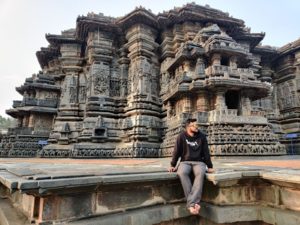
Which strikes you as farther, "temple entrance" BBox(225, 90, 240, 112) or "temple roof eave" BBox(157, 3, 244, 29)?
"temple roof eave" BBox(157, 3, 244, 29)

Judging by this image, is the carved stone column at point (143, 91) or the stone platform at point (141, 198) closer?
the stone platform at point (141, 198)

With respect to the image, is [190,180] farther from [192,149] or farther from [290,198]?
[290,198]

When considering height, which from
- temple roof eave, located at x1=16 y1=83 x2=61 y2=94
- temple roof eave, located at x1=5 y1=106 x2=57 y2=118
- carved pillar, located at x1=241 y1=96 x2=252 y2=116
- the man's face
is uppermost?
temple roof eave, located at x1=16 y1=83 x2=61 y2=94

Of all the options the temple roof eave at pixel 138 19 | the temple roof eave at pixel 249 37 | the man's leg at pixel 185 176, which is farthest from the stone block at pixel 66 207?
the temple roof eave at pixel 249 37

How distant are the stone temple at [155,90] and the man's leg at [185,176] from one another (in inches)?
192

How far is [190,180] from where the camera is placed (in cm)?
271

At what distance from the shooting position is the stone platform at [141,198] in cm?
198

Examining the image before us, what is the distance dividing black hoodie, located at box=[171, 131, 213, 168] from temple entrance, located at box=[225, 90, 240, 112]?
6.59 meters

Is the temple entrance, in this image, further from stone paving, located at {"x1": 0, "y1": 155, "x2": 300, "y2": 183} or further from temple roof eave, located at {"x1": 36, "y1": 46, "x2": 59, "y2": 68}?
temple roof eave, located at {"x1": 36, "y1": 46, "x2": 59, "y2": 68}

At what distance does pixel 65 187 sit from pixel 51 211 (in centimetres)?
26

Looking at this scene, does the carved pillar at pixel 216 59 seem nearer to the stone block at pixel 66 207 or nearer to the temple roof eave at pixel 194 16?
the temple roof eave at pixel 194 16

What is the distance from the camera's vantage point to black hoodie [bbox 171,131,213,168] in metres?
3.03

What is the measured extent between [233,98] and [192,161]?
23.3 ft

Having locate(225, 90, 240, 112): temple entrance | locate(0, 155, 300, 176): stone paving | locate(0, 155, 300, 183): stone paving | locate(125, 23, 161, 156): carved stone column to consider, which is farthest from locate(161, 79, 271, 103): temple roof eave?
locate(0, 155, 300, 183): stone paving
